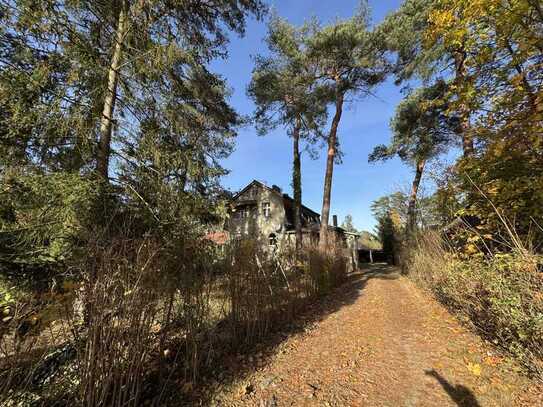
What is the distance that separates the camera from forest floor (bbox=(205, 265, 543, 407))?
3.23 meters

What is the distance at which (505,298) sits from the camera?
358 centimetres

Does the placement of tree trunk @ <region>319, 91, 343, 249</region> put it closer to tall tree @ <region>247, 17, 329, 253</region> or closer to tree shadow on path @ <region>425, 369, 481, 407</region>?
tall tree @ <region>247, 17, 329, 253</region>

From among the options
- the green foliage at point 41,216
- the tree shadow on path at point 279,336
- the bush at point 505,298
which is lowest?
the tree shadow on path at point 279,336

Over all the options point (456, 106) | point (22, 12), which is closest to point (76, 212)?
point (22, 12)

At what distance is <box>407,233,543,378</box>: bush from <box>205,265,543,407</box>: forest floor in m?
0.30

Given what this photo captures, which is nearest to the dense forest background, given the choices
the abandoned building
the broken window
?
the abandoned building

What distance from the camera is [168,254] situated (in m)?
3.17

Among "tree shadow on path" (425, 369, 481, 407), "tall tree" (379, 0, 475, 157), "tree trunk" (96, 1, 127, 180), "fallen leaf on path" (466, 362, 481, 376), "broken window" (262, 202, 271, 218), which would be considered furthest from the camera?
"broken window" (262, 202, 271, 218)

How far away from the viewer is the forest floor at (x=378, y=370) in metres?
3.23

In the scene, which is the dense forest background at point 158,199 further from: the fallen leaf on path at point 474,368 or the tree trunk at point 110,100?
the fallen leaf on path at point 474,368

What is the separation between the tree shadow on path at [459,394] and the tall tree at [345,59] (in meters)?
7.58

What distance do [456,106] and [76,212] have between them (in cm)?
688

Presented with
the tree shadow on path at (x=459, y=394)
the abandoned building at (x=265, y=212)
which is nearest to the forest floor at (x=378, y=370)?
the tree shadow on path at (x=459, y=394)

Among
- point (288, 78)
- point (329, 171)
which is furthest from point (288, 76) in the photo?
point (329, 171)
